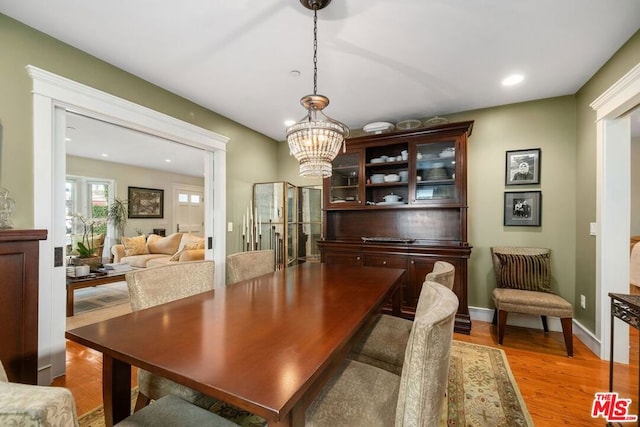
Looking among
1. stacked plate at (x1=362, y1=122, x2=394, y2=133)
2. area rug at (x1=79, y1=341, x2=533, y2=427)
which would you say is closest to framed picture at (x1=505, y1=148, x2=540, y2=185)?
stacked plate at (x1=362, y1=122, x2=394, y2=133)

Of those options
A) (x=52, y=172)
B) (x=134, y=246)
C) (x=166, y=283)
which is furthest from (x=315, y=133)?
(x=134, y=246)

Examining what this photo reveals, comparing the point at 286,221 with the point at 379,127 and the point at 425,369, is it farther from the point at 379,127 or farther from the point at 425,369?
the point at 425,369

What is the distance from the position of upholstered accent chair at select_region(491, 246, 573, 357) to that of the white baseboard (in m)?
0.09

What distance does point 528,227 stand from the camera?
3094 millimetres

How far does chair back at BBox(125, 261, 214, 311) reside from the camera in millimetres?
1513

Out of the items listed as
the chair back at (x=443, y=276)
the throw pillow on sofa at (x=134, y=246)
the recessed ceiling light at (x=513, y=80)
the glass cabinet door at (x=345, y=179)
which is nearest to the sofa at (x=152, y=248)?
the throw pillow on sofa at (x=134, y=246)

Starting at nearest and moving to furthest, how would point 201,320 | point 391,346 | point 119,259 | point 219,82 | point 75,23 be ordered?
1. point 201,320
2. point 391,346
3. point 75,23
4. point 219,82
5. point 119,259

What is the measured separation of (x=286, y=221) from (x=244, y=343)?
114 inches

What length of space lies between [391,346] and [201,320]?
1.04 metres

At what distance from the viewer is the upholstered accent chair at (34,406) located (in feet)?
1.41

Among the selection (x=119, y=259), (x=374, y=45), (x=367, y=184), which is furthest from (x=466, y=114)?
(x=119, y=259)

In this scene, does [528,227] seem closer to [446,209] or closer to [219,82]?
[446,209]

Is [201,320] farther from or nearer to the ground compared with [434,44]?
nearer to the ground

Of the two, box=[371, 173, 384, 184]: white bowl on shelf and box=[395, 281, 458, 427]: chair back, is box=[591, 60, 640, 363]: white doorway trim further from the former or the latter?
box=[395, 281, 458, 427]: chair back
